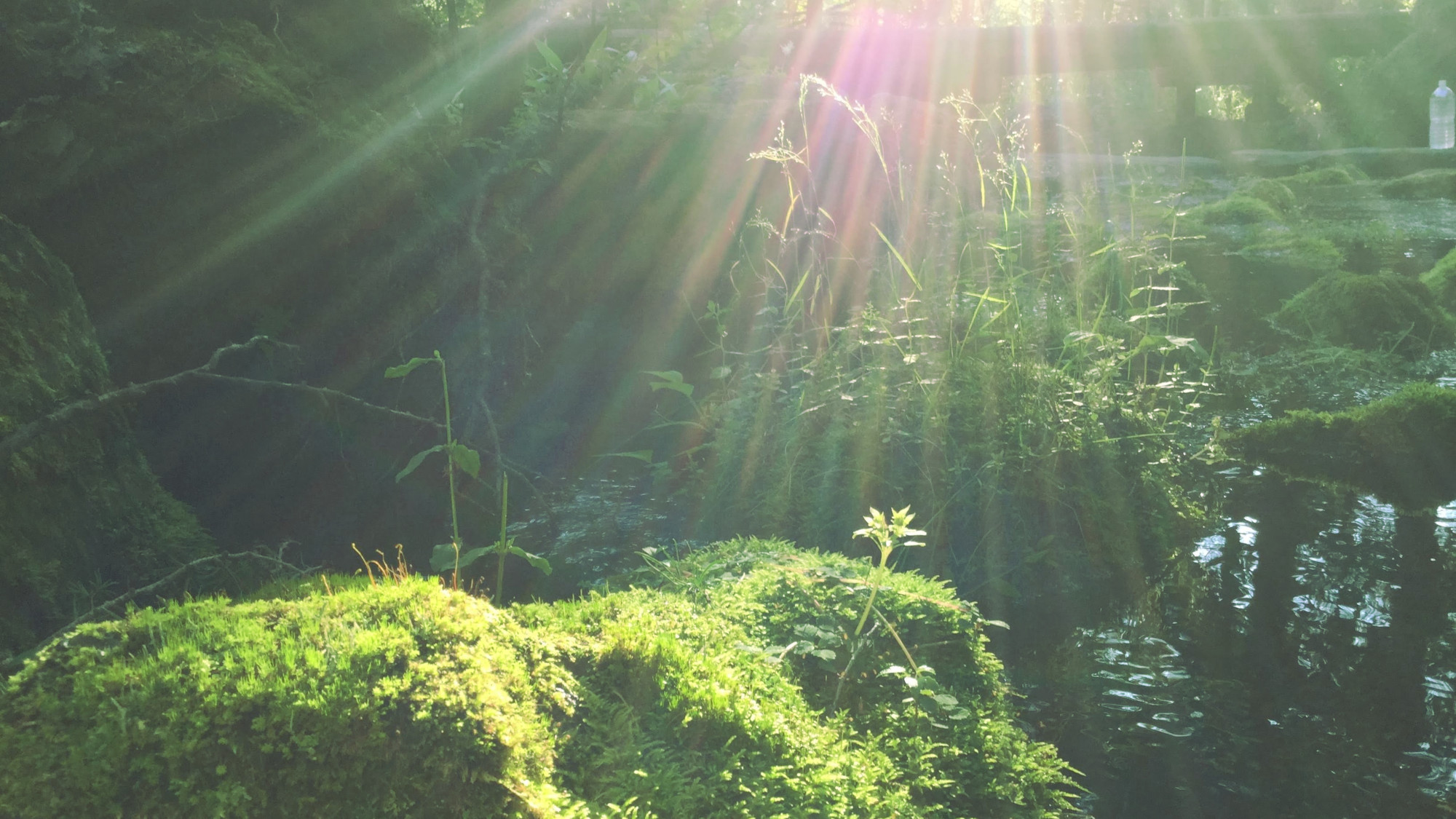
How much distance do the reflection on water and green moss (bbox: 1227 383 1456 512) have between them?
28 centimetres

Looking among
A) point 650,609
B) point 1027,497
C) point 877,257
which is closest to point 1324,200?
point 877,257

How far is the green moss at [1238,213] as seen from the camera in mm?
10734

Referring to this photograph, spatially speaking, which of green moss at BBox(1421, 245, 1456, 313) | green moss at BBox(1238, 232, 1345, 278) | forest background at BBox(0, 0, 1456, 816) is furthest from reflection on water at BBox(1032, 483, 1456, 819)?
green moss at BBox(1238, 232, 1345, 278)

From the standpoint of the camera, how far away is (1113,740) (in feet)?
8.20

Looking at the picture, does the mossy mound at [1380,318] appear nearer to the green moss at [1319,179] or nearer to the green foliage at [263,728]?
the green foliage at [263,728]

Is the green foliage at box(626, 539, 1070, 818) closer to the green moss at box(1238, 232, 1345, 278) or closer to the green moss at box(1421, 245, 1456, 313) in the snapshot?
the green moss at box(1421, 245, 1456, 313)

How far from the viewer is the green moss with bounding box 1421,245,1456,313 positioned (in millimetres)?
6973

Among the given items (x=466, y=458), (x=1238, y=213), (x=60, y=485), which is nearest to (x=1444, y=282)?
(x=1238, y=213)

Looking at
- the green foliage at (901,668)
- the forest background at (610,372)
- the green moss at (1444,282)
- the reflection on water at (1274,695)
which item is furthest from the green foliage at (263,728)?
the green moss at (1444,282)

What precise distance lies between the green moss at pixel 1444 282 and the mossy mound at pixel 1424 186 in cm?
593

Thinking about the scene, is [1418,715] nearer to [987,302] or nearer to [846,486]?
[846,486]

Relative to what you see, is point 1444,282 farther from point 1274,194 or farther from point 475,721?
point 475,721

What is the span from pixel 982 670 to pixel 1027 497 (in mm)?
1325

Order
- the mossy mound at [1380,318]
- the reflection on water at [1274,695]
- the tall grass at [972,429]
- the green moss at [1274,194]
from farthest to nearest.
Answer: the green moss at [1274,194] < the mossy mound at [1380,318] < the tall grass at [972,429] < the reflection on water at [1274,695]
